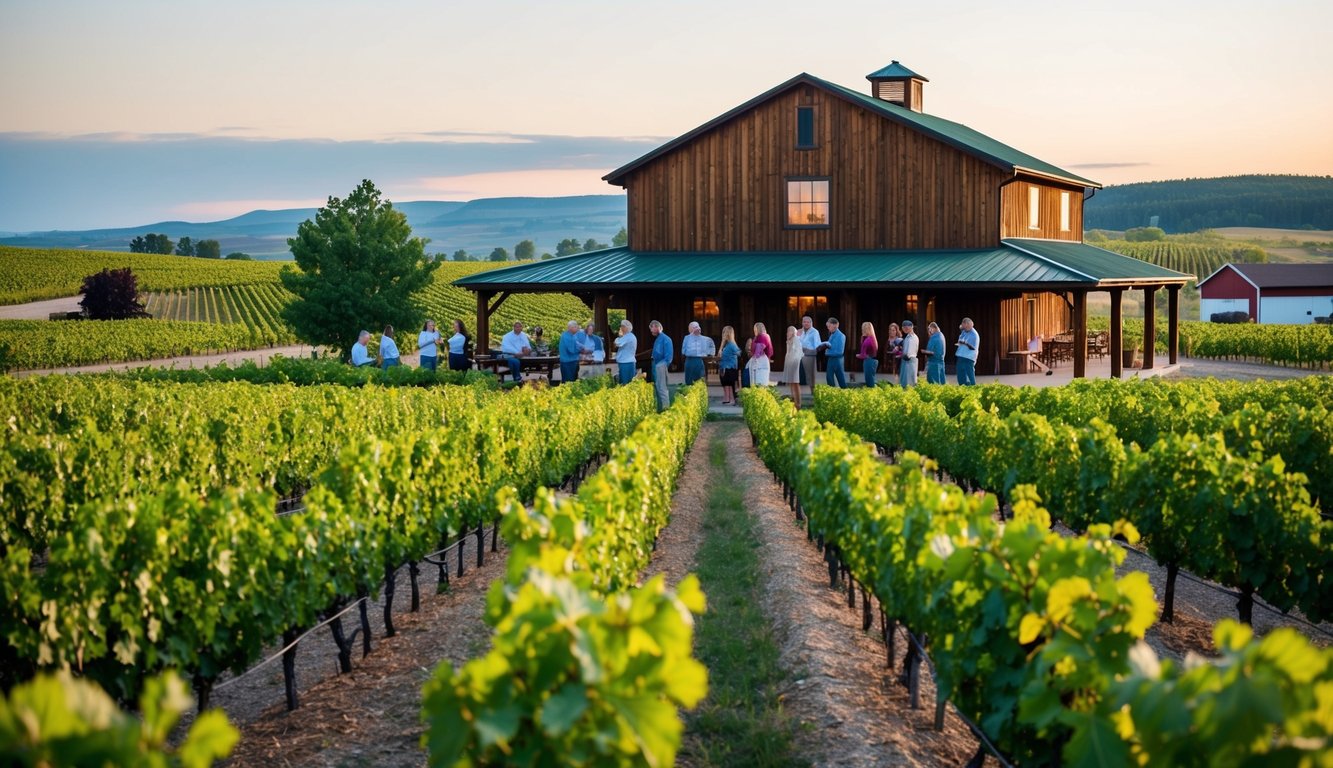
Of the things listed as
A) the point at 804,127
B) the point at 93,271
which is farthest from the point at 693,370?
the point at 93,271

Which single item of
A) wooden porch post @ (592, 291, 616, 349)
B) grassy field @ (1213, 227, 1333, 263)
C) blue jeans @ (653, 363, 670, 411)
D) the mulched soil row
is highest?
grassy field @ (1213, 227, 1333, 263)

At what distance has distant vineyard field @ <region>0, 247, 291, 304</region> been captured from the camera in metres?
86.7

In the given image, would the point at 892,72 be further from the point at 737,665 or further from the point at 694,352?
the point at 737,665

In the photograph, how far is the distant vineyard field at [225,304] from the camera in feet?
242

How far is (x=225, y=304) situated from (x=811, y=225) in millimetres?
62586

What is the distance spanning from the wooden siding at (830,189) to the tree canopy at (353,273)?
16990 millimetres

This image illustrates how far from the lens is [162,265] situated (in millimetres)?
106938

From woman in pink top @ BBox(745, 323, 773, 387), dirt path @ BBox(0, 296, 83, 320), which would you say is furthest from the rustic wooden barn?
dirt path @ BBox(0, 296, 83, 320)

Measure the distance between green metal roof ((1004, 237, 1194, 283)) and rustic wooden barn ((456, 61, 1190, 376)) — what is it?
12 centimetres

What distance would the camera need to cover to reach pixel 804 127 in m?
30.2

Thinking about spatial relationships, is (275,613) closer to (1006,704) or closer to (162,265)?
(1006,704)

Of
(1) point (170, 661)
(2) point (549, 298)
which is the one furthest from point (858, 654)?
(2) point (549, 298)

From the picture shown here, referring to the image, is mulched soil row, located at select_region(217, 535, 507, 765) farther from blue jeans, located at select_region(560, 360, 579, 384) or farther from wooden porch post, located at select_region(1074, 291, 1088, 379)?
wooden porch post, located at select_region(1074, 291, 1088, 379)

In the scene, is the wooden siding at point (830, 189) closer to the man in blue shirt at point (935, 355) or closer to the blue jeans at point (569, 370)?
the man in blue shirt at point (935, 355)
